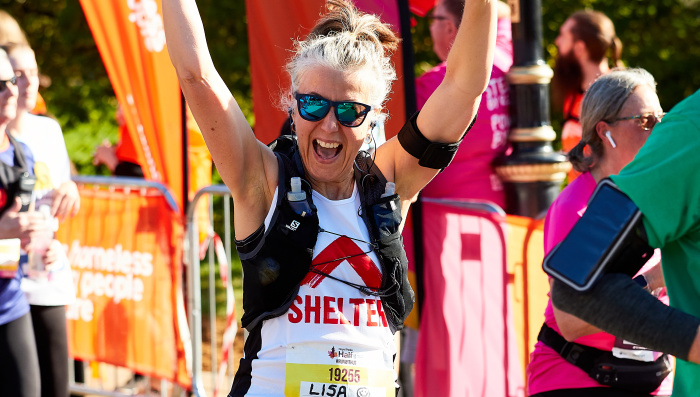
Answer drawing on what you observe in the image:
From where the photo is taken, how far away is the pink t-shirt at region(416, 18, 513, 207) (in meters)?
4.90

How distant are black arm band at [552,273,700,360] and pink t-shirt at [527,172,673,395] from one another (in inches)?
50.2

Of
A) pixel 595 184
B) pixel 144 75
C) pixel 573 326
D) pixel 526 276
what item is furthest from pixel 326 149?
pixel 144 75

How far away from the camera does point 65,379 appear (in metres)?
4.61

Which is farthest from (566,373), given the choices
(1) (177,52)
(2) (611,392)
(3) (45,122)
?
(3) (45,122)

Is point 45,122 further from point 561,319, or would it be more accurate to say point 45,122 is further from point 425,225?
point 561,319

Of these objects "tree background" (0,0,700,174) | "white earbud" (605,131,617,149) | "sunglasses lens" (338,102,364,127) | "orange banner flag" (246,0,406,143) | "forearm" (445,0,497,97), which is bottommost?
"white earbud" (605,131,617,149)

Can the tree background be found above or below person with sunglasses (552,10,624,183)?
above

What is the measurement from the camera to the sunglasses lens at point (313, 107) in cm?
239

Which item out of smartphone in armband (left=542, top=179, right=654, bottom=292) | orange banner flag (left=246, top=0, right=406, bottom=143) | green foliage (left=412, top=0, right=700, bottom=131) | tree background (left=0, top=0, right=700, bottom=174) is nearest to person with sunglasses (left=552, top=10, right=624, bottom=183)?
orange banner flag (left=246, top=0, right=406, bottom=143)

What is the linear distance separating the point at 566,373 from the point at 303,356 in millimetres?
1161

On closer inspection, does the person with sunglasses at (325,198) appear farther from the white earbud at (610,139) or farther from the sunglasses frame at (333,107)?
the white earbud at (610,139)

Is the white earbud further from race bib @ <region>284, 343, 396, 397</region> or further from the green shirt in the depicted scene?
the green shirt

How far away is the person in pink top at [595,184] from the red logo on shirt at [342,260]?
2.74ft

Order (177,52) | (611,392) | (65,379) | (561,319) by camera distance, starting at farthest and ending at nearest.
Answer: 1. (65,379)
2. (611,392)
3. (561,319)
4. (177,52)
